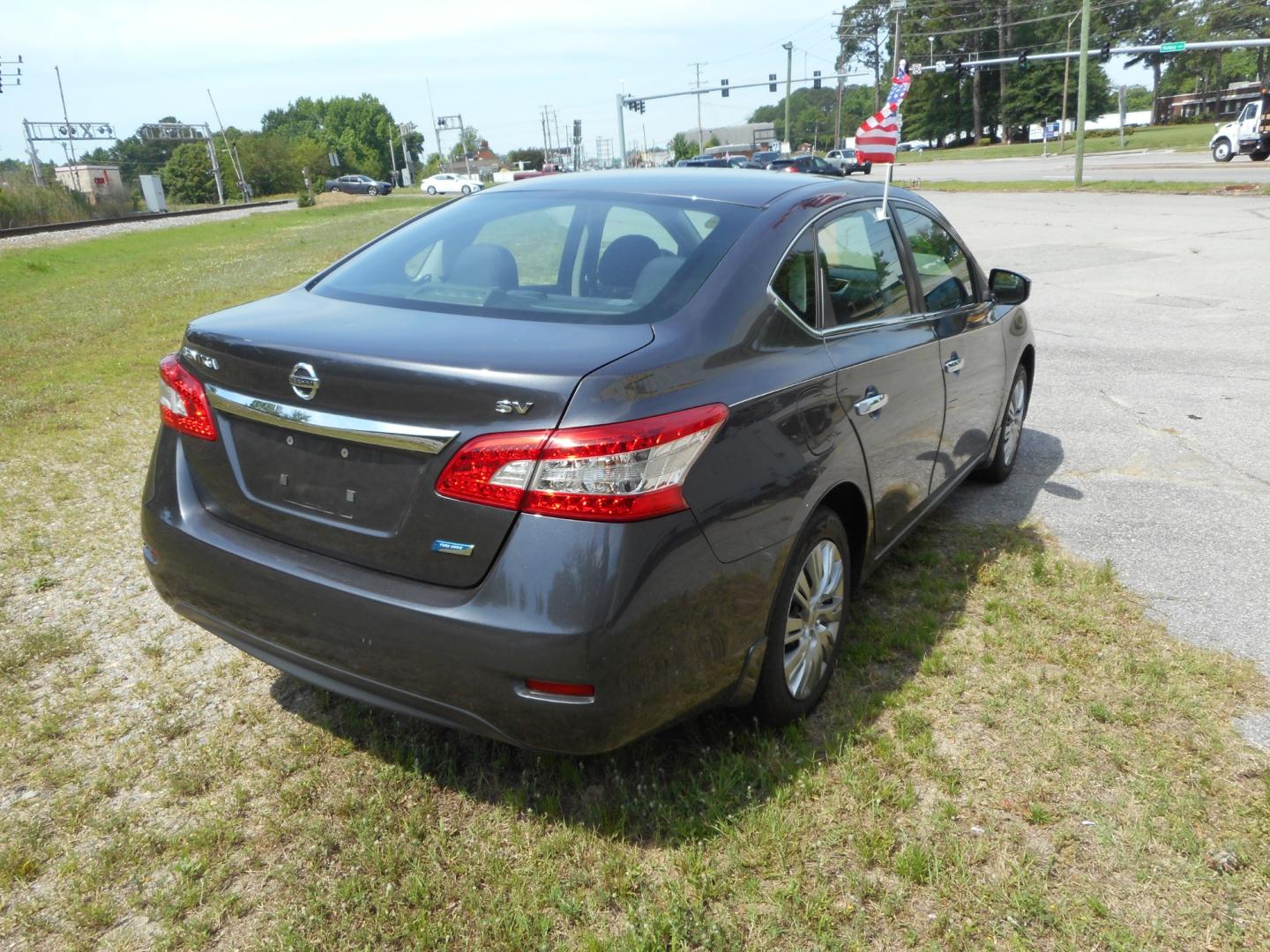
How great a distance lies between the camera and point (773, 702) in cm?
302

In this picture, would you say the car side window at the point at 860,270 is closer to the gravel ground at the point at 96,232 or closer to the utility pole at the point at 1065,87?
the gravel ground at the point at 96,232

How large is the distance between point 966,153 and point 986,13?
25.4 meters

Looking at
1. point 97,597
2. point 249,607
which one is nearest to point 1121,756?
point 249,607

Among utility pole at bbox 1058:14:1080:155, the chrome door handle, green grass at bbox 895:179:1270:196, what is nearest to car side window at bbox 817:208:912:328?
the chrome door handle

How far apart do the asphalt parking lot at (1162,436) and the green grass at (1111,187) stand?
12966mm

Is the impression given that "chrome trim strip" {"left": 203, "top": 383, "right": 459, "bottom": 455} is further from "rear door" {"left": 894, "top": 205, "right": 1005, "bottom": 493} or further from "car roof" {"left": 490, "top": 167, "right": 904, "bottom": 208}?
"rear door" {"left": 894, "top": 205, "right": 1005, "bottom": 493}

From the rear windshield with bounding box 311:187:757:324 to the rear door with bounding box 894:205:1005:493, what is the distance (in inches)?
50.9

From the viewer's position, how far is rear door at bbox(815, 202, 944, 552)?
10.9ft

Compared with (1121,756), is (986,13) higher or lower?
higher

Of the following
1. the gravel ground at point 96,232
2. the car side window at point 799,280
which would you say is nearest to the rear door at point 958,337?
the car side window at point 799,280

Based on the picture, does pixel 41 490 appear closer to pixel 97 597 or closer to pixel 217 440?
pixel 97 597

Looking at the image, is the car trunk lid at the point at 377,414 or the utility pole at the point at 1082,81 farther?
the utility pole at the point at 1082,81

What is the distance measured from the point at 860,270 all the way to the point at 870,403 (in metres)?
0.60

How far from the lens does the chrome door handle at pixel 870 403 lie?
3281 millimetres
